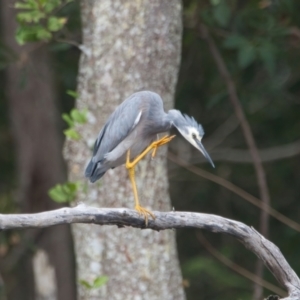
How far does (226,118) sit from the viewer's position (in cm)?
941

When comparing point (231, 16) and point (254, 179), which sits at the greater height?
point (231, 16)

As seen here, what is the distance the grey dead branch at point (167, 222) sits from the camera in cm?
366

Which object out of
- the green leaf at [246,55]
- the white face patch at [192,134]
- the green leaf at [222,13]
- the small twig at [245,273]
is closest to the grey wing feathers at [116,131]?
the white face patch at [192,134]

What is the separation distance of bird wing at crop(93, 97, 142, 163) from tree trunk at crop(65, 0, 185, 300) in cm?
98

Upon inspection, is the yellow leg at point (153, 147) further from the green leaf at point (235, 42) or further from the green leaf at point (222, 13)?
the green leaf at point (235, 42)

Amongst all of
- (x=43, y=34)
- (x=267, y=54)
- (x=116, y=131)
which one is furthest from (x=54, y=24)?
(x=267, y=54)

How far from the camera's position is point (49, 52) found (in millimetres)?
8477

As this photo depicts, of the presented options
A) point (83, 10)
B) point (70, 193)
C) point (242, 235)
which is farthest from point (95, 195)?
point (242, 235)

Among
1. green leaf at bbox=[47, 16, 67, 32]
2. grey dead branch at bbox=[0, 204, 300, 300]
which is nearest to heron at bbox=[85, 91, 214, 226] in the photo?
grey dead branch at bbox=[0, 204, 300, 300]

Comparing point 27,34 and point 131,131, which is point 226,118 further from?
point 131,131

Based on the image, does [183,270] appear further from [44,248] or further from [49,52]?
[49,52]

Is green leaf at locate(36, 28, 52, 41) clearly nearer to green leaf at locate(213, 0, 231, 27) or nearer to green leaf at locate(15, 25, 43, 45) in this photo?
green leaf at locate(15, 25, 43, 45)

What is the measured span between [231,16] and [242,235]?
3399 millimetres

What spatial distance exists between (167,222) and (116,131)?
848mm
